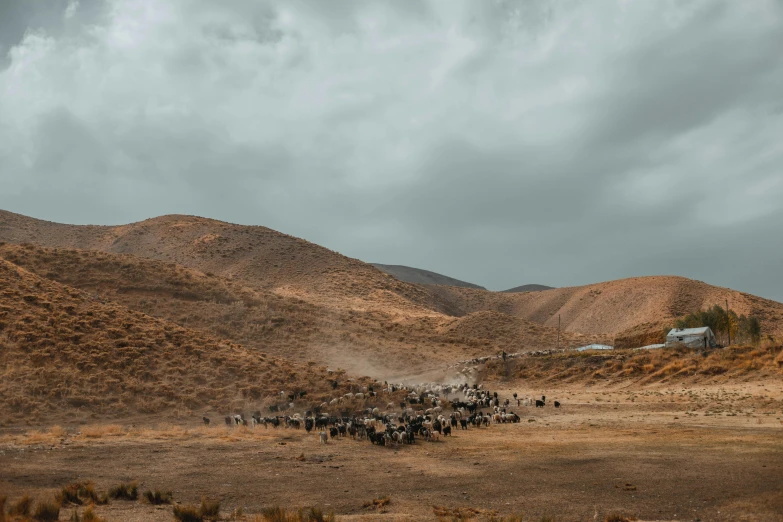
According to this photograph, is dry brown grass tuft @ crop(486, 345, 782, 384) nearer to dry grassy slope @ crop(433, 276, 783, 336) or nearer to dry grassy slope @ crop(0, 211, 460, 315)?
dry grassy slope @ crop(433, 276, 783, 336)

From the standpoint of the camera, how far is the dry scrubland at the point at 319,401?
13.5 meters

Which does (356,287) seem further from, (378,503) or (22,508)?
(22,508)

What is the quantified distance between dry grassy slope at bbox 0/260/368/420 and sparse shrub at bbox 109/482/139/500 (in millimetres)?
17096

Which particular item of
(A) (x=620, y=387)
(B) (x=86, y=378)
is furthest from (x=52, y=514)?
(A) (x=620, y=387)

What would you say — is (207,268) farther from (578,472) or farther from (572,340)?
(578,472)

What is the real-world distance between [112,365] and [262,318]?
2751 centimetres

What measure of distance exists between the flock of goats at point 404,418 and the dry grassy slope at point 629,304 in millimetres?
55023

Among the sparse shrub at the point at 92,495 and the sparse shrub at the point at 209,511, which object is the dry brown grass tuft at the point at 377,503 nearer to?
the sparse shrub at the point at 209,511

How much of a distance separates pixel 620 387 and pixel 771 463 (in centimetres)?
2499

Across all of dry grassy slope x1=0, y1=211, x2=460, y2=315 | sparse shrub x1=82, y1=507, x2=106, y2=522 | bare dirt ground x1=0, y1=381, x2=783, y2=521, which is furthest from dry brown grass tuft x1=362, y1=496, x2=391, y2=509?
dry grassy slope x1=0, y1=211, x2=460, y2=315

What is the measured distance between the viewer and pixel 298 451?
20641mm

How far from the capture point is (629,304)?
4439 inches

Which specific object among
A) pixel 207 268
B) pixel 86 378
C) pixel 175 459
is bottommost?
pixel 175 459

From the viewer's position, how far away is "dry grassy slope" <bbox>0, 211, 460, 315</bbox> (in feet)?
323
